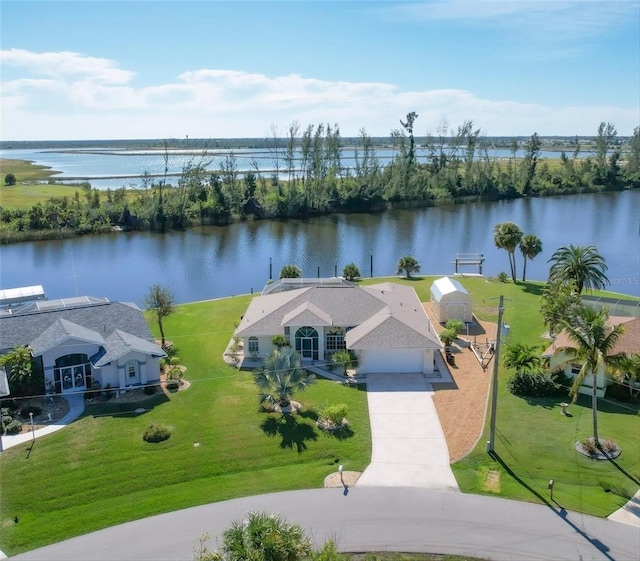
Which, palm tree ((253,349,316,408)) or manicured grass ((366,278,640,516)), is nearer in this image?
manicured grass ((366,278,640,516))

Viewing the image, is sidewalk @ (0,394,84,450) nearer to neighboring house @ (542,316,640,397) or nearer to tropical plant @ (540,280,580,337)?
neighboring house @ (542,316,640,397)

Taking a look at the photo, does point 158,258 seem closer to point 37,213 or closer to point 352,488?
point 37,213

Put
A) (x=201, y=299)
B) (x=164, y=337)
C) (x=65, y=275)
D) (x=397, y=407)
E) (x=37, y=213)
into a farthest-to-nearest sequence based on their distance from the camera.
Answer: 1. (x=37, y=213)
2. (x=65, y=275)
3. (x=201, y=299)
4. (x=164, y=337)
5. (x=397, y=407)

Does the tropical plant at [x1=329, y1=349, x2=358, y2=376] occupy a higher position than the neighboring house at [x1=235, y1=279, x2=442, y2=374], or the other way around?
the neighboring house at [x1=235, y1=279, x2=442, y2=374]

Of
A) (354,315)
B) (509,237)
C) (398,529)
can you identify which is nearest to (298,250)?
(509,237)

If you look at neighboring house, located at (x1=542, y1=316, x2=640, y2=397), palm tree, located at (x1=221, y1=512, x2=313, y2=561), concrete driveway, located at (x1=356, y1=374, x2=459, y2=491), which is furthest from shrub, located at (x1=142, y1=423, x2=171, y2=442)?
neighboring house, located at (x1=542, y1=316, x2=640, y2=397)

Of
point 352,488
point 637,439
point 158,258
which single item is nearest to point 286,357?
point 352,488

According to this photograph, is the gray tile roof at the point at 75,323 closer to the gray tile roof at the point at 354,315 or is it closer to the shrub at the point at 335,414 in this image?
the gray tile roof at the point at 354,315
